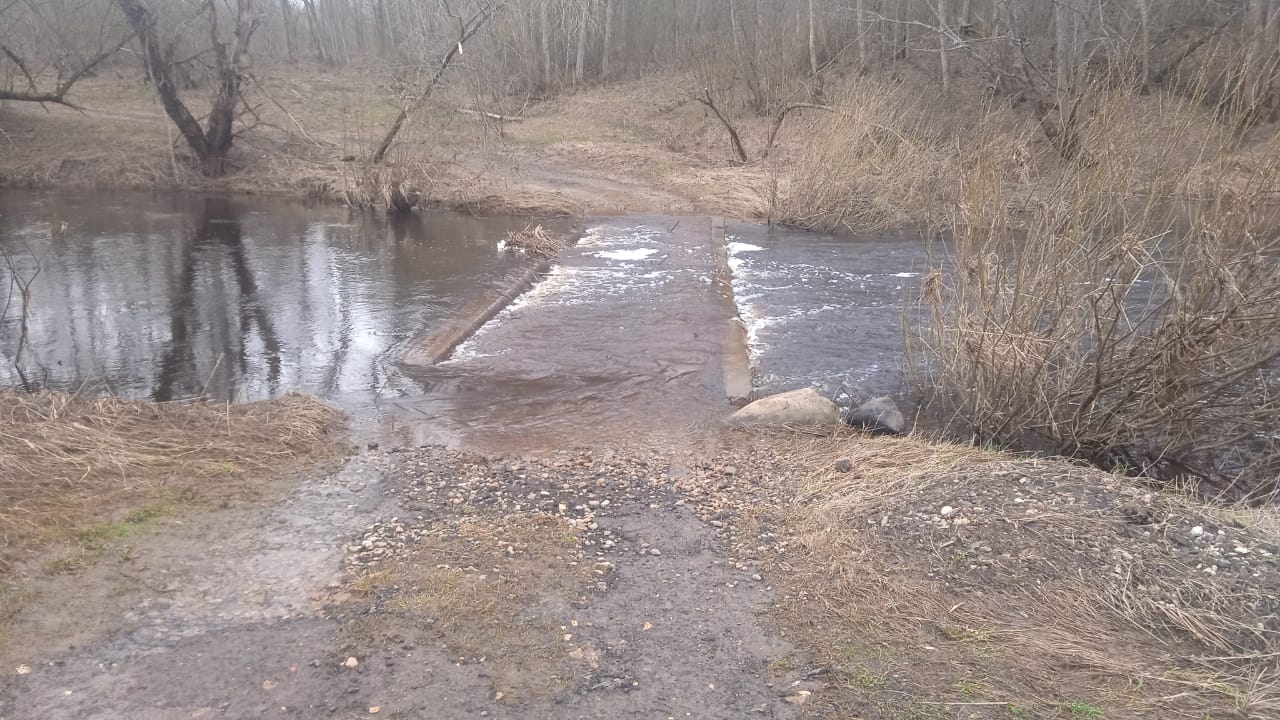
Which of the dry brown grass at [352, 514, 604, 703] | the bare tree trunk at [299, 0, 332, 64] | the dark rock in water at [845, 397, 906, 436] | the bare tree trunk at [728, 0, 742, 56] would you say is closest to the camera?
the dry brown grass at [352, 514, 604, 703]

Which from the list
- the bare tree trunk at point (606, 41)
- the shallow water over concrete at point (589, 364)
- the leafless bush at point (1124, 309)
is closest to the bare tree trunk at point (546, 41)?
the bare tree trunk at point (606, 41)

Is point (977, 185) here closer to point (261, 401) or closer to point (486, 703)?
point (486, 703)

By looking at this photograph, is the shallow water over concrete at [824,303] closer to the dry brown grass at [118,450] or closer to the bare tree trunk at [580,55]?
the dry brown grass at [118,450]

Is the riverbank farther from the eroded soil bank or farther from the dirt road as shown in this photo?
the dirt road

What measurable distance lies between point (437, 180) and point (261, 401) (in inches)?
428

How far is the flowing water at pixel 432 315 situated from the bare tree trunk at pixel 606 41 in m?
21.7

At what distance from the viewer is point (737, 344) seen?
9.32 metres

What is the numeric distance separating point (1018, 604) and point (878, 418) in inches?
118

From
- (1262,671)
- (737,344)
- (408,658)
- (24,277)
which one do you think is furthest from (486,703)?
(24,277)

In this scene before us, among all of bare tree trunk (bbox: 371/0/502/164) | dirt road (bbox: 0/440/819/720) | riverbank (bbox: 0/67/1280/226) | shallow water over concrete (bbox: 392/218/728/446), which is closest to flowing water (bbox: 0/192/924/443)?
shallow water over concrete (bbox: 392/218/728/446)

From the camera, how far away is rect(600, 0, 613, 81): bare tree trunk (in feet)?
117

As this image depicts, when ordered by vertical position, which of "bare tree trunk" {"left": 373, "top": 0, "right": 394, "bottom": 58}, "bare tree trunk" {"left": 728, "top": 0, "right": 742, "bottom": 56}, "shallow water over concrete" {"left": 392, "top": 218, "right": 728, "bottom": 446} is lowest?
"shallow water over concrete" {"left": 392, "top": 218, "right": 728, "bottom": 446}

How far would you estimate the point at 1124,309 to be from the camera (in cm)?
611

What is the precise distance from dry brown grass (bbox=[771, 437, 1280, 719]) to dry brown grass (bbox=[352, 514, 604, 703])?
1014mm
